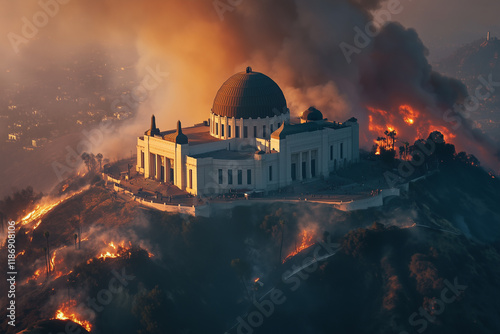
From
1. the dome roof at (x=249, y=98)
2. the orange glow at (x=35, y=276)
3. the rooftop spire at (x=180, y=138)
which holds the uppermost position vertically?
the dome roof at (x=249, y=98)

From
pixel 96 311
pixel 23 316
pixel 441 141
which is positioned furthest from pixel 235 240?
pixel 441 141

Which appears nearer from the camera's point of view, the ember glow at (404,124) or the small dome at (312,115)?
the small dome at (312,115)

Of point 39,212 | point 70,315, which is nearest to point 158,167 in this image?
point 39,212

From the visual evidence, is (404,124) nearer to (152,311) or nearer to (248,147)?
(248,147)

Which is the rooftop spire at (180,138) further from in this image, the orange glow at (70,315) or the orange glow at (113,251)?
the orange glow at (70,315)

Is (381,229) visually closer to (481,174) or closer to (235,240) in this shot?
(235,240)

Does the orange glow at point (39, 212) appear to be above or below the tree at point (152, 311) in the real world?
above

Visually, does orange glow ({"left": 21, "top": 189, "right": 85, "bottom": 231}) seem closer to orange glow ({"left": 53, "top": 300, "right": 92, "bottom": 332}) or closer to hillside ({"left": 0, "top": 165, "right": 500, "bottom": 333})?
hillside ({"left": 0, "top": 165, "right": 500, "bottom": 333})

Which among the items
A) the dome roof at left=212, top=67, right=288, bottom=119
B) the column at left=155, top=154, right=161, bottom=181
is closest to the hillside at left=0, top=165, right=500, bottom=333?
the column at left=155, top=154, right=161, bottom=181

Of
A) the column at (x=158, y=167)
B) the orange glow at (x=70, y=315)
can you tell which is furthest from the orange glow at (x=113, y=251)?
the column at (x=158, y=167)
